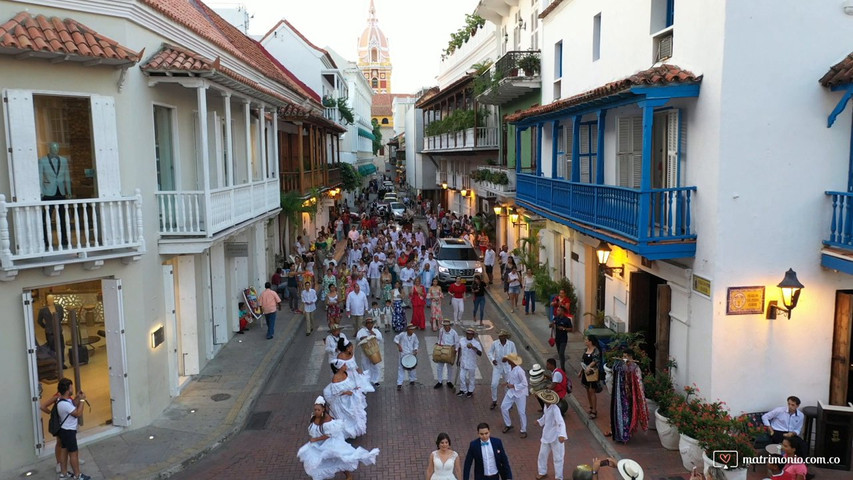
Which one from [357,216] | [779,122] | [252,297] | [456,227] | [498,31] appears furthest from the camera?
[357,216]

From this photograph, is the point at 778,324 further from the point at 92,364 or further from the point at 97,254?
the point at 92,364

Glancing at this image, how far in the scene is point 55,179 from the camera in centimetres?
997

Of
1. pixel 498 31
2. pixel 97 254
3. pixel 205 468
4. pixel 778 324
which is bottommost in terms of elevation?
pixel 205 468

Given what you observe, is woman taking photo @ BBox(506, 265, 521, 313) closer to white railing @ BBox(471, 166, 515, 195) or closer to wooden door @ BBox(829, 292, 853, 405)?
white railing @ BBox(471, 166, 515, 195)

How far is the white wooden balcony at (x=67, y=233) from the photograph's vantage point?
29.5 feet

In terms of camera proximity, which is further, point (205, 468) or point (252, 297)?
point (252, 297)

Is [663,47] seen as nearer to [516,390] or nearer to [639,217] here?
[639,217]

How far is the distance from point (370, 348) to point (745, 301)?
6.64 meters

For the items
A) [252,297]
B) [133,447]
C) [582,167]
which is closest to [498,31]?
[582,167]

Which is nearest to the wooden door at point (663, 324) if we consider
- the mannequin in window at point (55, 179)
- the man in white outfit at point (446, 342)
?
the man in white outfit at point (446, 342)

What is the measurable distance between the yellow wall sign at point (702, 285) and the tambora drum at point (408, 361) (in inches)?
222

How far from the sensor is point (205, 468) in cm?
990

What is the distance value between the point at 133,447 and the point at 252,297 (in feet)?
28.0

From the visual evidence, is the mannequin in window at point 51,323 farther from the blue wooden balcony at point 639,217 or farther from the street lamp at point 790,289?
the street lamp at point 790,289
